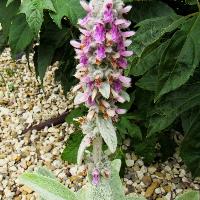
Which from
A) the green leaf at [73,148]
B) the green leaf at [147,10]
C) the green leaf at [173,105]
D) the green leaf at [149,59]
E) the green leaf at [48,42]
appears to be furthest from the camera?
the green leaf at [73,148]

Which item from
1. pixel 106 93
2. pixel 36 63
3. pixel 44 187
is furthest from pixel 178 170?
pixel 106 93

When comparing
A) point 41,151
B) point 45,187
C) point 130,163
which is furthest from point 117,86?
point 41,151

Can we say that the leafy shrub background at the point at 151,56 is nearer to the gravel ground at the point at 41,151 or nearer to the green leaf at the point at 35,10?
the green leaf at the point at 35,10

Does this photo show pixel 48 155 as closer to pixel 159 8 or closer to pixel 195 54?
pixel 159 8

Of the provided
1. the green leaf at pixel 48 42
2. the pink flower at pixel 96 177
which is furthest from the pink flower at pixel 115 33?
the green leaf at pixel 48 42

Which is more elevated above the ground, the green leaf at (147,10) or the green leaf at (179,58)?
the green leaf at (179,58)

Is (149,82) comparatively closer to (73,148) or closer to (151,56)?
(151,56)

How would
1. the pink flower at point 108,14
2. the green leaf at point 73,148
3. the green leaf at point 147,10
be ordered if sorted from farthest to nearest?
the green leaf at point 73,148 < the green leaf at point 147,10 < the pink flower at point 108,14
